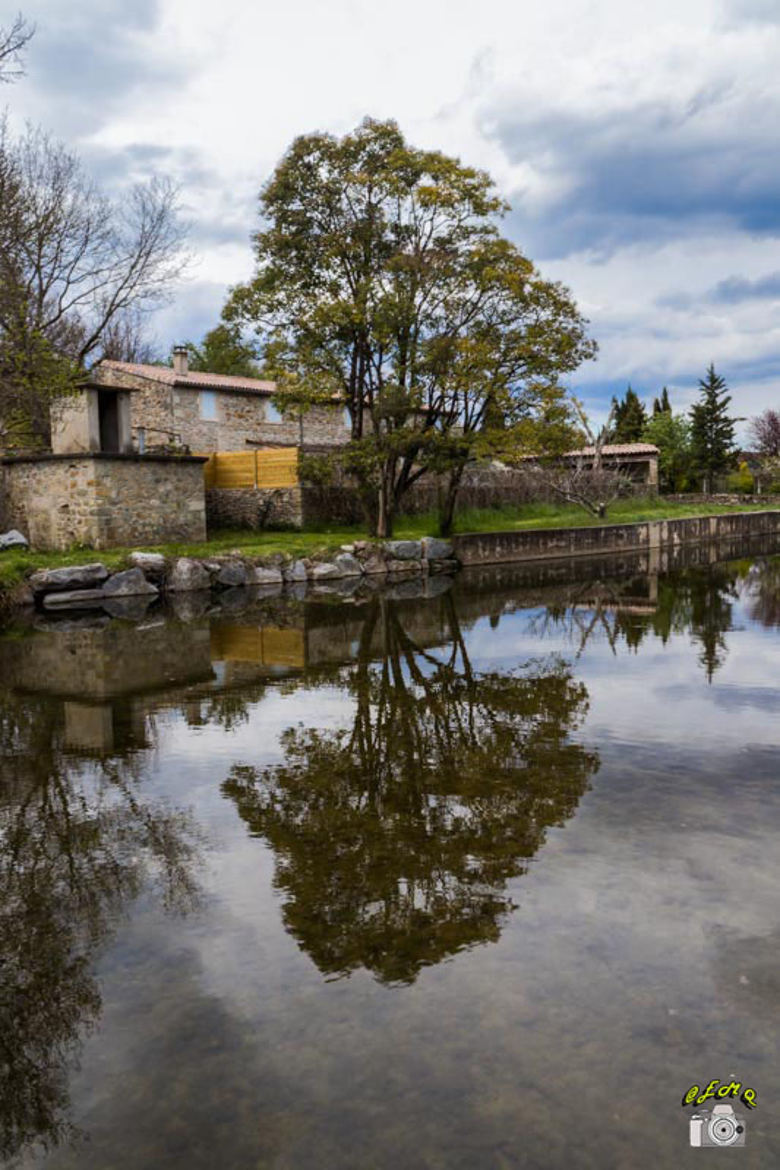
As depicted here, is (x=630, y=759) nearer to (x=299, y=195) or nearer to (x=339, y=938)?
(x=339, y=938)

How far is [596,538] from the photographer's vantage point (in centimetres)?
3434

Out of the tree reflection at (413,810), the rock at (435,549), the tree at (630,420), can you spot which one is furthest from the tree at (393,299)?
the tree at (630,420)

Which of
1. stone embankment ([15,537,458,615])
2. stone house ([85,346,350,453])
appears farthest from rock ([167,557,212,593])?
stone house ([85,346,350,453])

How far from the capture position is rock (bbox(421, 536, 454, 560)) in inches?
1083

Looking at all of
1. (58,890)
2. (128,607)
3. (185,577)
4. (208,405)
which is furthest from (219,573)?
(208,405)

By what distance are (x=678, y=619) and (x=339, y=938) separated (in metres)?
12.6

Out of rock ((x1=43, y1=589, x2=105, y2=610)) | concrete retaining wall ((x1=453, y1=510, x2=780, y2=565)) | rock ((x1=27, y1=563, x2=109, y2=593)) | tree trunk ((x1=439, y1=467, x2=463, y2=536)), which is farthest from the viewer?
tree trunk ((x1=439, y1=467, x2=463, y2=536))

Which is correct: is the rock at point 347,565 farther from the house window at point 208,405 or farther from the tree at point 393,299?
the house window at point 208,405

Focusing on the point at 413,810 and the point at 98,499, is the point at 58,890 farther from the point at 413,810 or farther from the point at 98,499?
the point at 98,499

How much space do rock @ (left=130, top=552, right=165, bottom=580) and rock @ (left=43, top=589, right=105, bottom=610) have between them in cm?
130

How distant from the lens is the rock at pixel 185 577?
21.9 metres

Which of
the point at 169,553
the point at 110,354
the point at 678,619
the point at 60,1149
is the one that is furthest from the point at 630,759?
the point at 110,354

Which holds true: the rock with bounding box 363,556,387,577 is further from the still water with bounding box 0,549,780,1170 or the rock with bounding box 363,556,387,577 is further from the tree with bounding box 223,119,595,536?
the still water with bounding box 0,549,780,1170

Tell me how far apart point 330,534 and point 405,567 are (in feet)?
10.3
